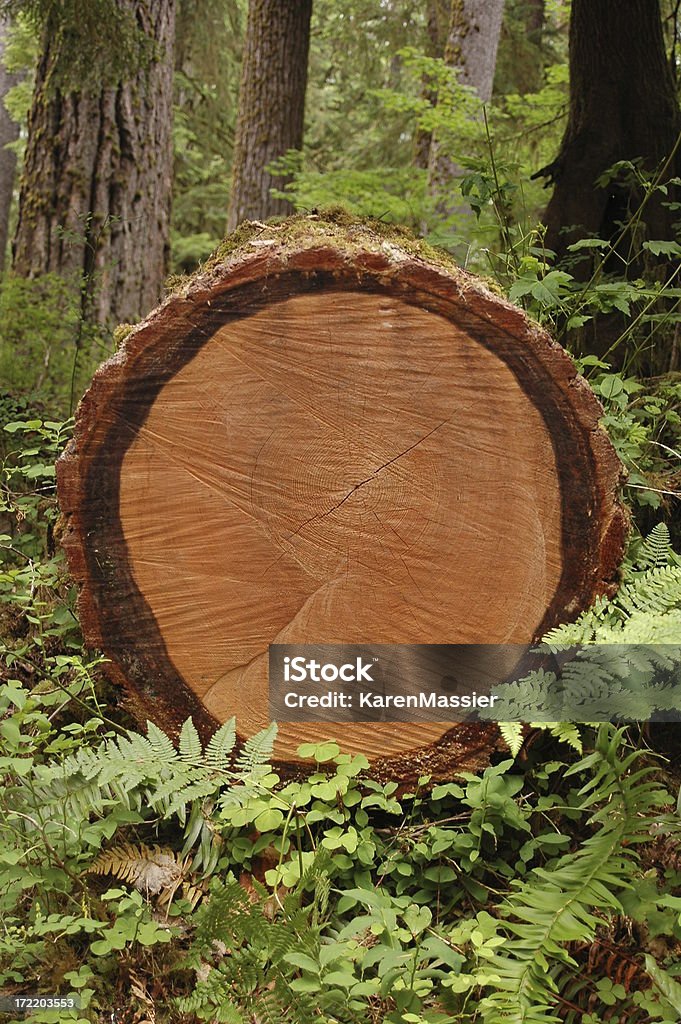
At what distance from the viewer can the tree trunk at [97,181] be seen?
16.9 feet

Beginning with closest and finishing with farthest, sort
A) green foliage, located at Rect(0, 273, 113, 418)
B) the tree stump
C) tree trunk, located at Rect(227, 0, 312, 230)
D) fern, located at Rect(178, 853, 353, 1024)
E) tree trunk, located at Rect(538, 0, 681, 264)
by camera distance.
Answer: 1. fern, located at Rect(178, 853, 353, 1024)
2. the tree stump
3. tree trunk, located at Rect(538, 0, 681, 264)
4. green foliage, located at Rect(0, 273, 113, 418)
5. tree trunk, located at Rect(227, 0, 312, 230)

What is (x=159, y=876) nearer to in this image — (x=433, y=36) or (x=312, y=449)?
(x=312, y=449)

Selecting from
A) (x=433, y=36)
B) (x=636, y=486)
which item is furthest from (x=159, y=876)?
(x=433, y=36)

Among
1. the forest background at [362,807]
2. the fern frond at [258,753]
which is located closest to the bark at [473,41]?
the forest background at [362,807]

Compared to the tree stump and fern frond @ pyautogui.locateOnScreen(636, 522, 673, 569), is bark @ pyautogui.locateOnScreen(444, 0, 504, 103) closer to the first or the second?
the tree stump

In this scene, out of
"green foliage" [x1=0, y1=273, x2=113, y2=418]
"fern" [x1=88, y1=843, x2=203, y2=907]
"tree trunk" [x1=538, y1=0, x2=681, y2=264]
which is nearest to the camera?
"fern" [x1=88, y1=843, x2=203, y2=907]

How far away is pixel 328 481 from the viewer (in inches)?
93.7

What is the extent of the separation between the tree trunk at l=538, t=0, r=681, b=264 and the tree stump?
213 centimetres

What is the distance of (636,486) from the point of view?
2.73m

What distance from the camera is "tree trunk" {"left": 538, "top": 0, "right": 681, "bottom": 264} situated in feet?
13.8

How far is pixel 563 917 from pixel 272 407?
4.73 feet

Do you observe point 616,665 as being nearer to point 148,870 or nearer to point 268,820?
point 268,820

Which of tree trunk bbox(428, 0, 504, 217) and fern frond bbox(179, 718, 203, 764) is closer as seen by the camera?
fern frond bbox(179, 718, 203, 764)

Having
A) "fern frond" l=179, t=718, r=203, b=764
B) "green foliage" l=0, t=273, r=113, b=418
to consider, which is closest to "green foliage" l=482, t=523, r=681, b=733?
"fern frond" l=179, t=718, r=203, b=764
